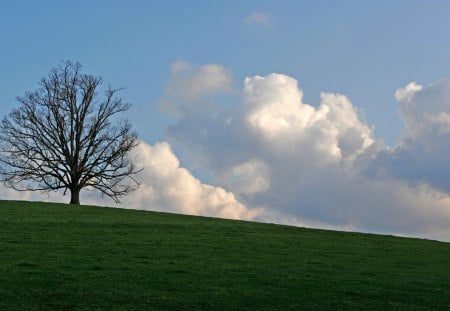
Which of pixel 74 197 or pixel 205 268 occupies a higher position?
pixel 74 197

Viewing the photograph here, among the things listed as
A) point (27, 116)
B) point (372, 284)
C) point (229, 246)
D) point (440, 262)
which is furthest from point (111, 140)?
point (372, 284)

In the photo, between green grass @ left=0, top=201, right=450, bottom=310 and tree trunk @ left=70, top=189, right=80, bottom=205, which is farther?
tree trunk @ left=70, top=189, right=80, bottom=205

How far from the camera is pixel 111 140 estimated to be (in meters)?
53.9

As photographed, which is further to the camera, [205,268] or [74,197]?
[74,197]

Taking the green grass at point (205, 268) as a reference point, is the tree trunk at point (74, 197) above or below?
above

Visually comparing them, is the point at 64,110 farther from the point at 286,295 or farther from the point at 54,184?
the point at 286,295

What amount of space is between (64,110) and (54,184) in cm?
609

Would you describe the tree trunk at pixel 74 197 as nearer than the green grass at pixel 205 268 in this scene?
No

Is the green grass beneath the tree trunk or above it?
beneath

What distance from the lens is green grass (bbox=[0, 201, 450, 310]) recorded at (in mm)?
17359

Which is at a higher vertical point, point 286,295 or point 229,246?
point 229,246

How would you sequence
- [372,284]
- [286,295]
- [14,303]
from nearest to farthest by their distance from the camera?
1. [14,303]
2. [286,295]
3. [372,284]

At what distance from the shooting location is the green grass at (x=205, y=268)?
1736 cm

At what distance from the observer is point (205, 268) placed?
72.7 ft
